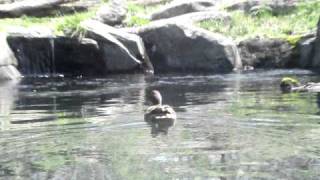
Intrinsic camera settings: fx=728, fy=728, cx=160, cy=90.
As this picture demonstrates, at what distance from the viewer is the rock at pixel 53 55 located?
93.9 ft

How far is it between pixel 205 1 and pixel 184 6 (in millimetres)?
1580

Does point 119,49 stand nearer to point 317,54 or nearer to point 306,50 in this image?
point 306,50

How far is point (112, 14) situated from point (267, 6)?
7.31 metres

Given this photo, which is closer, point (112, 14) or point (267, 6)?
point (112, 14)

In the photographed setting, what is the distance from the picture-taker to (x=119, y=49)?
91.7 feet

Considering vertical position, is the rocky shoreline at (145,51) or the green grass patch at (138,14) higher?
the green grass patch at (138,14)

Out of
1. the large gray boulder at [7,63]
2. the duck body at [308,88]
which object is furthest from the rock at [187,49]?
the duck body at [308,88]

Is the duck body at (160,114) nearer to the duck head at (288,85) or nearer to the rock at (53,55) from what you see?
the duck head at (288,85)

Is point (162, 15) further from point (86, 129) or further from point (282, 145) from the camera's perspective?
point (282, 145)

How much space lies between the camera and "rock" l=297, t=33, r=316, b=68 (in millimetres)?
28062

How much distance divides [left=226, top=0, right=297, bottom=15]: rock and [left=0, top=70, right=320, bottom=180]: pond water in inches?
566

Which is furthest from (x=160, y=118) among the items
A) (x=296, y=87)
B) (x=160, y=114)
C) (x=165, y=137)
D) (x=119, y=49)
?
(x=119, y=49)

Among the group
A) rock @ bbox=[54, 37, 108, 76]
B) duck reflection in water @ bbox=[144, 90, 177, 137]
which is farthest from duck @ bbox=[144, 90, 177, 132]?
rock @ bbox=[54, 37, 108, 76]

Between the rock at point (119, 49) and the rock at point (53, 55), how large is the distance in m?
0.35
